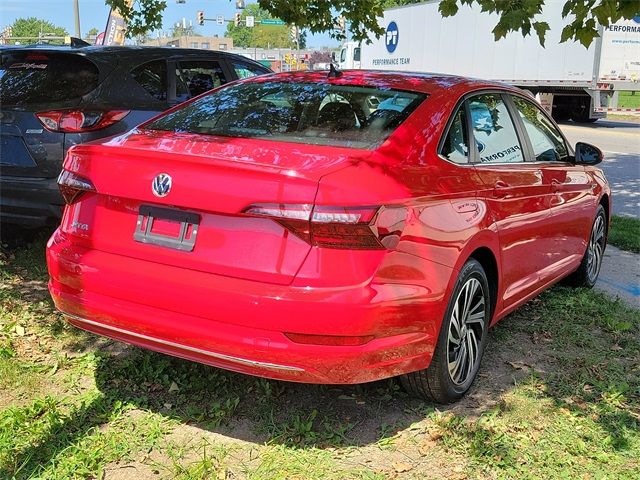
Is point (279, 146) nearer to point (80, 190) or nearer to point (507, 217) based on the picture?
point (80, 190)

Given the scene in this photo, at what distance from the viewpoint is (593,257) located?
568 cm

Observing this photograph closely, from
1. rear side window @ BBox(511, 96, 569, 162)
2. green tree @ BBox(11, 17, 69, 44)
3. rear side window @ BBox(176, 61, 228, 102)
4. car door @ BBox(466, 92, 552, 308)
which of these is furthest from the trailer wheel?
green tree @ BBox(11, 17, 69, 44)

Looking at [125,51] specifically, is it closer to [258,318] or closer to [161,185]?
[161,185]

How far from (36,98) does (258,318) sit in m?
3.29

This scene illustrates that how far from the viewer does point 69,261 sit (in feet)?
10.5

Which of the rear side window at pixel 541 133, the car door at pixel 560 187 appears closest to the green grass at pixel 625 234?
the car door at pixel 560 187

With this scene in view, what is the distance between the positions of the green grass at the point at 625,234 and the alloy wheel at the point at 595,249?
143cm

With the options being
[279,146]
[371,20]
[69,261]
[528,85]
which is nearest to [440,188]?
[279,146]

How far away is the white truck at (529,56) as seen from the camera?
21.8 m

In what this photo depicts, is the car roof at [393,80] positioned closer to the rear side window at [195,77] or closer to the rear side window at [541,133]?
the rear side window at [541,133]

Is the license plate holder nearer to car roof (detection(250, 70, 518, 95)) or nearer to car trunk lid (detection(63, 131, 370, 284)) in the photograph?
car trunk lid (detection(63, 131, 370, 284))

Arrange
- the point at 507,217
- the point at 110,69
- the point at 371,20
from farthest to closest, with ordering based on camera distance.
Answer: the point at 371,20
the point at 110,69
the point at 507,217

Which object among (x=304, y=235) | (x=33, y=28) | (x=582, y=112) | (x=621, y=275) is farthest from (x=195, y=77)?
(x=33, y=28)

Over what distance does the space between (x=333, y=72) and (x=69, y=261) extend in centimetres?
185
